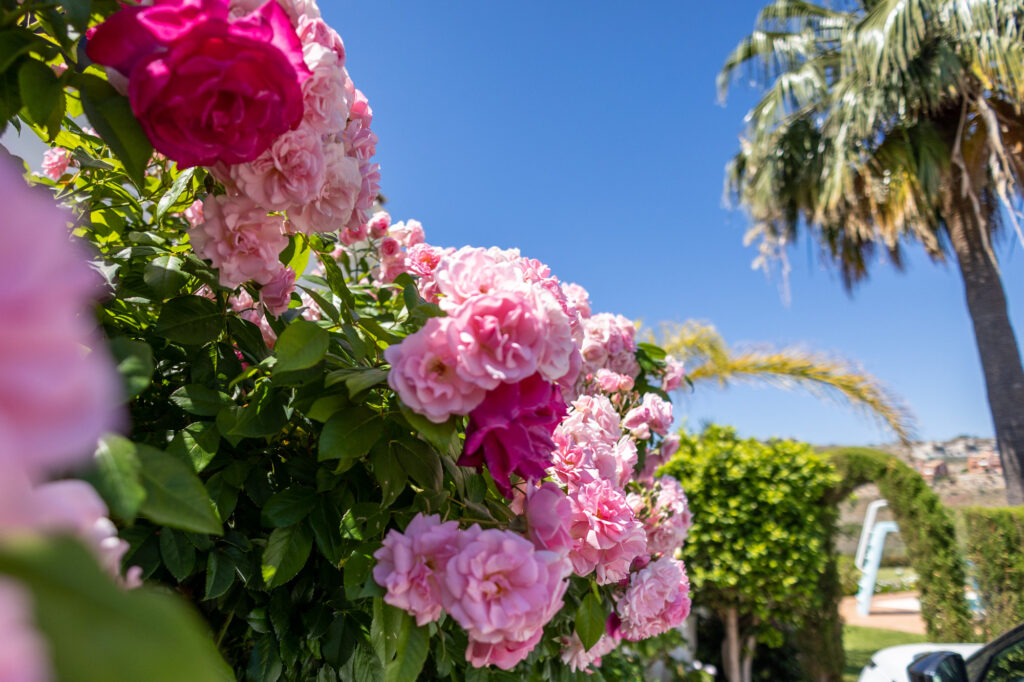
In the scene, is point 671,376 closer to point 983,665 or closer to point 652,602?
point 652,602

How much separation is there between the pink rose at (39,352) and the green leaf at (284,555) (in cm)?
79

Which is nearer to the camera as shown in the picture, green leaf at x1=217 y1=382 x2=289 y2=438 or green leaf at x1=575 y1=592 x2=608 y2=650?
green leaf at x1=217 y1=382 x2=289 y2=438

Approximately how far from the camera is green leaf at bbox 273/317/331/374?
0.78 m

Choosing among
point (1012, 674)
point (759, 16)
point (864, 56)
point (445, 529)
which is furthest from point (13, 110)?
point (759, 16)

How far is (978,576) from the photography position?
6.98m

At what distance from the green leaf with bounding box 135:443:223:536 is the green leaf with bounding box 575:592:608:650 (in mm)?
759

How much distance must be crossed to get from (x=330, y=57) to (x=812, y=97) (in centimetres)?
1071

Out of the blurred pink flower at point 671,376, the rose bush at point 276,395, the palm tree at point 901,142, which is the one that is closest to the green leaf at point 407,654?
the rose bush at point 276,395

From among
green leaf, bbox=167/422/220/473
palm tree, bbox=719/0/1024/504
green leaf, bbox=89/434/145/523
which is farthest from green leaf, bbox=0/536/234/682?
palm tree, bbox=719/0/1024/504

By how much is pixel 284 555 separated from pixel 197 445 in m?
0.21

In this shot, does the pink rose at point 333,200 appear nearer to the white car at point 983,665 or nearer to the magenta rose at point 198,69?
the magenta rose at point 198,69

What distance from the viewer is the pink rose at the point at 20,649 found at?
0.55ft

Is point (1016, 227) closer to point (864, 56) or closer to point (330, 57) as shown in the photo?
point (864, 56)

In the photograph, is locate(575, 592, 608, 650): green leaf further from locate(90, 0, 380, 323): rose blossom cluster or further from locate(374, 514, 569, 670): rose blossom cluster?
locate(90, 0, 380, 323): rose blossom cluster
